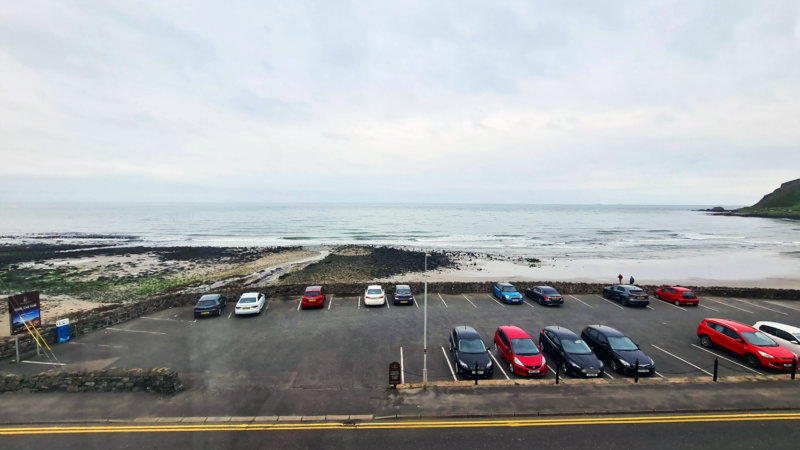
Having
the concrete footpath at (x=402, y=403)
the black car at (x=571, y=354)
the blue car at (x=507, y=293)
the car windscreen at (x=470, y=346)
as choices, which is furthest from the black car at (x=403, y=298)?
the concrete footpath at (x=402, y=403)

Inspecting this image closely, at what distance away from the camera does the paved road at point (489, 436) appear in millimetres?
9312

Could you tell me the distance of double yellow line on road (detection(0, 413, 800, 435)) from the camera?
32.8 feet

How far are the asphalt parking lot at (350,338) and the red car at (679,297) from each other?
0.78m

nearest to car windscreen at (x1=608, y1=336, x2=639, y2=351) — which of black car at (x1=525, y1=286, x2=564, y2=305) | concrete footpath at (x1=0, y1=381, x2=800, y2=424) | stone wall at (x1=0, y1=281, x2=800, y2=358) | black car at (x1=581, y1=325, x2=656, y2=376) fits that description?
black car at (x1=581, y1=325, x2=656, y2=376)

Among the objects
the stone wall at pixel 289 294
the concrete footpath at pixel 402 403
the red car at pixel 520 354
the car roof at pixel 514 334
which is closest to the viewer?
the concrete footpath at pixel 402 403

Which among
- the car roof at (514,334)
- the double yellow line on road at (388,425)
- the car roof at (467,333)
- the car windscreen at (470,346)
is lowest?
the double yellow line on road at (388,425)

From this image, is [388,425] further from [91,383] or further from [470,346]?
[91,383]

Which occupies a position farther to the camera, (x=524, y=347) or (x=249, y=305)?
(x=249, y=305)

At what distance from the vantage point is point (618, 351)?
14.5 metres

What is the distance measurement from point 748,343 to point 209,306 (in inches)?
1115

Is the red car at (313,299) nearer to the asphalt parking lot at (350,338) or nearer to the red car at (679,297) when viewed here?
the asphalt parking lot at (350,338)

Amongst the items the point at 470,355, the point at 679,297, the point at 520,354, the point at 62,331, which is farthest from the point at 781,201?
the point at 62,331

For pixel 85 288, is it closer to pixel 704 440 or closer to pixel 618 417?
pixel 618 417

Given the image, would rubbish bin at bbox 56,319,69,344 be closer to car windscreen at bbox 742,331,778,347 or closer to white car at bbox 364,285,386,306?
white car at bbox 364,285,386,306
